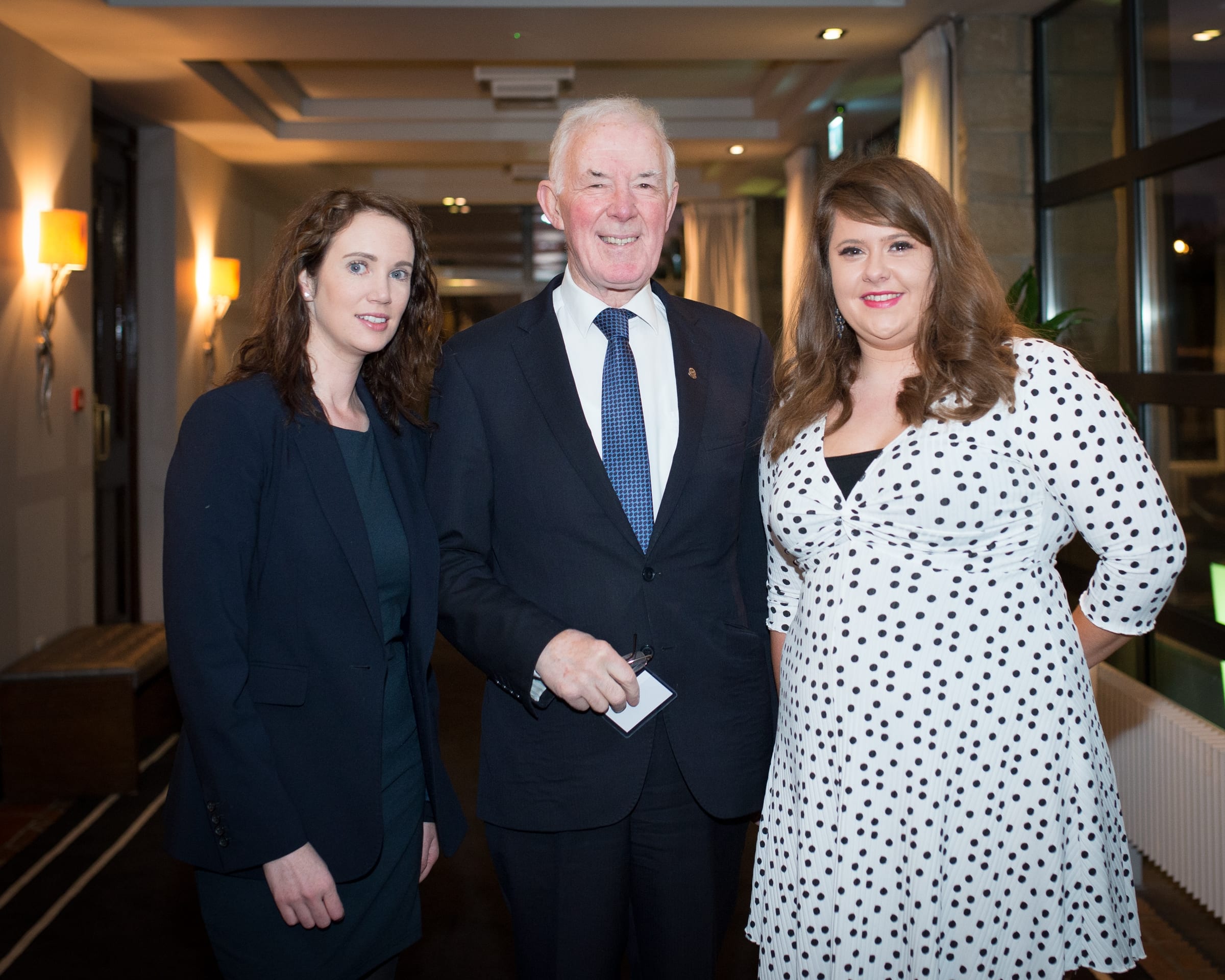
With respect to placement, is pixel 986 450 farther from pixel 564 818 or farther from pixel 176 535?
pixel 176 535

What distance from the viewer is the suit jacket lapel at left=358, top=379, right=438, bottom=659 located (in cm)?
173

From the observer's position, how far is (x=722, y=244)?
10.6 m

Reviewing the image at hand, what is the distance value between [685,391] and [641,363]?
0.10 m

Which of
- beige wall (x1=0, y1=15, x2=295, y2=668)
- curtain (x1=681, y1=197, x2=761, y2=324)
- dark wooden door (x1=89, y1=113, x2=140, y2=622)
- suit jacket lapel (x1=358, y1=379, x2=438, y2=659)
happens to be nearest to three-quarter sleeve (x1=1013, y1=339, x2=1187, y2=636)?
suit jacket lapel (x1=358, y1=379, x2=438, y2=659)

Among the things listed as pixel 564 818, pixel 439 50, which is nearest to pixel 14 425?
pixel 439 50

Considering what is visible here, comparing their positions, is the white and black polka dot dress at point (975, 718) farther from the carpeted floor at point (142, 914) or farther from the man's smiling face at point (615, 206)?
the carpeted floor at point (142, 914)

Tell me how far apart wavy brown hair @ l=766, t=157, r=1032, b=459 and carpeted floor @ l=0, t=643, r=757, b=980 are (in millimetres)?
1787

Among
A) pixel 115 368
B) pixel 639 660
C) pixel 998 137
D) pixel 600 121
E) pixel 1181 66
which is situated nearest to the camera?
pixel 639 660

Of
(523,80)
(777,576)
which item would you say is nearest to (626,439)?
(777,576)

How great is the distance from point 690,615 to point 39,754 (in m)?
3.58

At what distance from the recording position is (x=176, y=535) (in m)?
1.52

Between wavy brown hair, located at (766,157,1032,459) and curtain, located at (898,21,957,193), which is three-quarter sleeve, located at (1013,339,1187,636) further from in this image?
curtain, located at (898,21,957,193)

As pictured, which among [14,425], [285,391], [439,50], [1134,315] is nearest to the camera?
[285,391]

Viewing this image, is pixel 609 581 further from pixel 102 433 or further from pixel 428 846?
pixel 102 433
